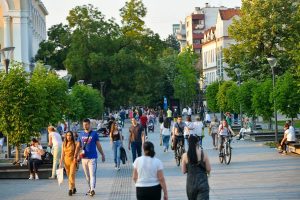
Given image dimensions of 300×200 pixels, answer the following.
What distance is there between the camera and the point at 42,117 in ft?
95.9

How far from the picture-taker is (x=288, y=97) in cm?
3844

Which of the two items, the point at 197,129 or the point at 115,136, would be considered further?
the point at 197,129

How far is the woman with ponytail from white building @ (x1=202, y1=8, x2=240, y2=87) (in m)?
90.3

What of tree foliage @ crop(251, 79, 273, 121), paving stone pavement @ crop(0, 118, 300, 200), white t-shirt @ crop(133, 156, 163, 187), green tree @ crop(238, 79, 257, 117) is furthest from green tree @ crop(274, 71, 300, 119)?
white t-shirt @ crop(133, 156, 163, 187)

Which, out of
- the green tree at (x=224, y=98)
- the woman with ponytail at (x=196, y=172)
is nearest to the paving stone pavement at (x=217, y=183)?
the woman with ponytail at (x=196, y=172)

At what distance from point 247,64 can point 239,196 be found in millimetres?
48548

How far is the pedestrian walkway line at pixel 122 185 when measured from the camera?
19630 millimetres

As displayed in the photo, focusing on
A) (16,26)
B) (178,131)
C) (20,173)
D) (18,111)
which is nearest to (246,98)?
(178,131)

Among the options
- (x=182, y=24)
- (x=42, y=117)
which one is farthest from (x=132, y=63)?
(x=182, y=24)

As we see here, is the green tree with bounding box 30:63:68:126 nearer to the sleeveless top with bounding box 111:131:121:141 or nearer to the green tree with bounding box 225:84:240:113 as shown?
the sleeveless top with bounding box 111:131:121:141

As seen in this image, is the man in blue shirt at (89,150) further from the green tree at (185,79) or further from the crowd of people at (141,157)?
the green tree at (185,79)

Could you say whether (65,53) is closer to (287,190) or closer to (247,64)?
(247,64)

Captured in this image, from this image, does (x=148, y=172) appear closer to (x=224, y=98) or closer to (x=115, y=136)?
(x=115, y=136)

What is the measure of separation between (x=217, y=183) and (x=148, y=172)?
31.5 ft
